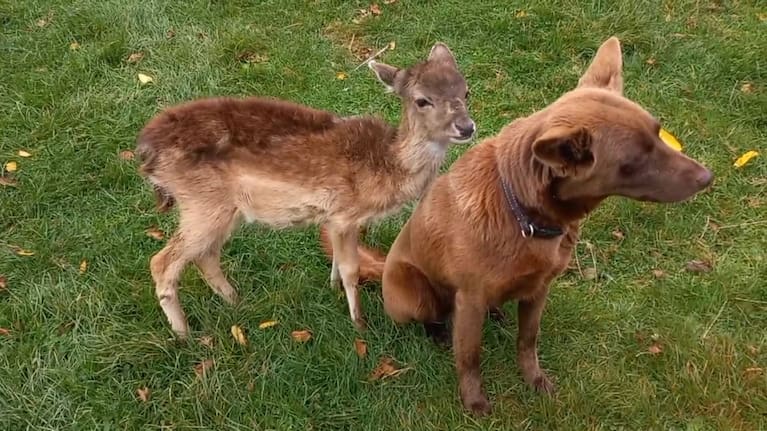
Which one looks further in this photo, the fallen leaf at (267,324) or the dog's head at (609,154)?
the fallen leaf at (267,324)

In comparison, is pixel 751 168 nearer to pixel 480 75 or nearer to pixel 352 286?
pixel 480 75

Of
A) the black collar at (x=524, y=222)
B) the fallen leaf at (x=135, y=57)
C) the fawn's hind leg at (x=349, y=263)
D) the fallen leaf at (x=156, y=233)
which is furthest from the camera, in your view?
the fallen leaf at (x=135, y=57)

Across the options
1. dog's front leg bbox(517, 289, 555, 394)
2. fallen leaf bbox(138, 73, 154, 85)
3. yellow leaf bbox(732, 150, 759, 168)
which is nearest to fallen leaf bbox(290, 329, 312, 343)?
dog's front leg bbox(517, 289, 555, 394)

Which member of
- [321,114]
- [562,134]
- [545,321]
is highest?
[562,134]

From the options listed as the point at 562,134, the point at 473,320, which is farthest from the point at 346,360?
the point at 562,134

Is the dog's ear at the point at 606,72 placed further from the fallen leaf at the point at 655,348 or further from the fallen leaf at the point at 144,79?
the fallen leaf at the point at 144,79

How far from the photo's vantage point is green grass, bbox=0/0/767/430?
415 cm

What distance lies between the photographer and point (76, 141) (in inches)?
231

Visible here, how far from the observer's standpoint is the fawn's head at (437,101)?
4234mm

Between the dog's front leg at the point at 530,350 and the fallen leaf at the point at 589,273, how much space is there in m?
0.79

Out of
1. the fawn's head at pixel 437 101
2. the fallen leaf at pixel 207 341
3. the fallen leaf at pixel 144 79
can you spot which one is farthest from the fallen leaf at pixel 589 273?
the fallen leaf at pixel 144 79

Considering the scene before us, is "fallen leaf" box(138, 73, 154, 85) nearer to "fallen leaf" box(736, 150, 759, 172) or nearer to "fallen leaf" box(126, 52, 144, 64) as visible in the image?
"fallen leaf" box(126, 52, 144, 64)

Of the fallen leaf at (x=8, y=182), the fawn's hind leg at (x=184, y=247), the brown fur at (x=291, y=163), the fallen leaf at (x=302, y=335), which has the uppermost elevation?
the brown fur at (x=291, y=163)

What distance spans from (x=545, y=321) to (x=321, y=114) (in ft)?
5.61
